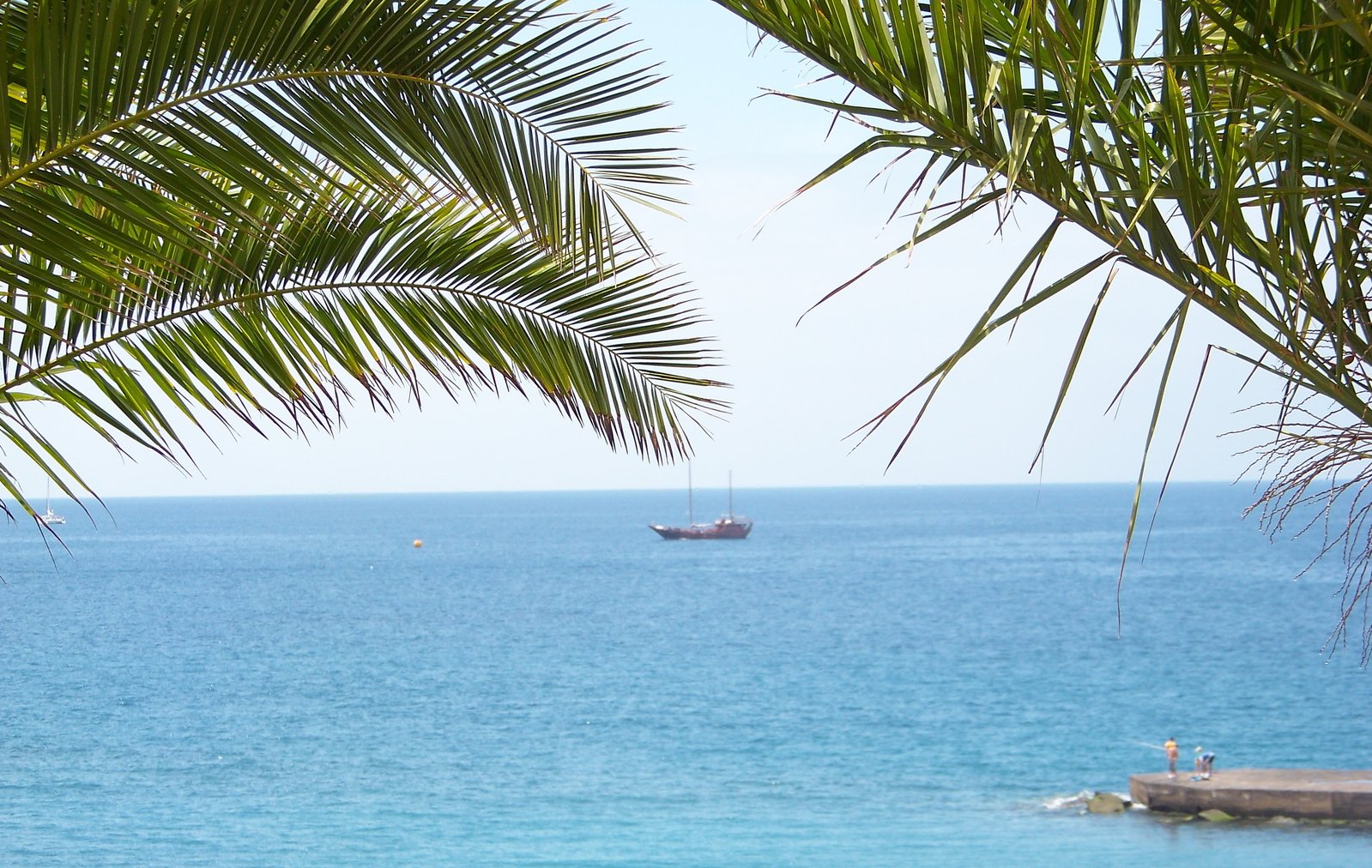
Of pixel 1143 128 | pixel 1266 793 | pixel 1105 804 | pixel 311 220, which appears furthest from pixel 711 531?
pixel 1143 128

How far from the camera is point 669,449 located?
252 cm

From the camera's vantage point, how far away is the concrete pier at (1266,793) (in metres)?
23.9

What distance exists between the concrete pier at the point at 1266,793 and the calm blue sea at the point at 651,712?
0.70m

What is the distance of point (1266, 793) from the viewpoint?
2472cm

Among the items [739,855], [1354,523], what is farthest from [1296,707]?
[1354,523]

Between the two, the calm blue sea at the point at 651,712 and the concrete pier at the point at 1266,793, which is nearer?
the concrete pier at the point at 1266,793

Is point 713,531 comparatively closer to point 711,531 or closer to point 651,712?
point 711,531

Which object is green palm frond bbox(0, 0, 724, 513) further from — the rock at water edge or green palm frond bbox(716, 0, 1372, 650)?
the rock at water edge

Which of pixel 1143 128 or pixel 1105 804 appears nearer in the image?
pixel 1143 128

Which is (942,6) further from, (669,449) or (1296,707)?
(1296,707)

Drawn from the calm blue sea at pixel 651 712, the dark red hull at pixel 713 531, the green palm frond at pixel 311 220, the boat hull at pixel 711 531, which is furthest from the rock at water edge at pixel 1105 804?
the boat hull at pixel 711 531

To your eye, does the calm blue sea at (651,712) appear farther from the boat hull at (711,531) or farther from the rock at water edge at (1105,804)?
the boat hull at (711,531)

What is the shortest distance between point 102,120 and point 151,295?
0.82 metres

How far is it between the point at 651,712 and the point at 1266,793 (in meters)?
18.6
